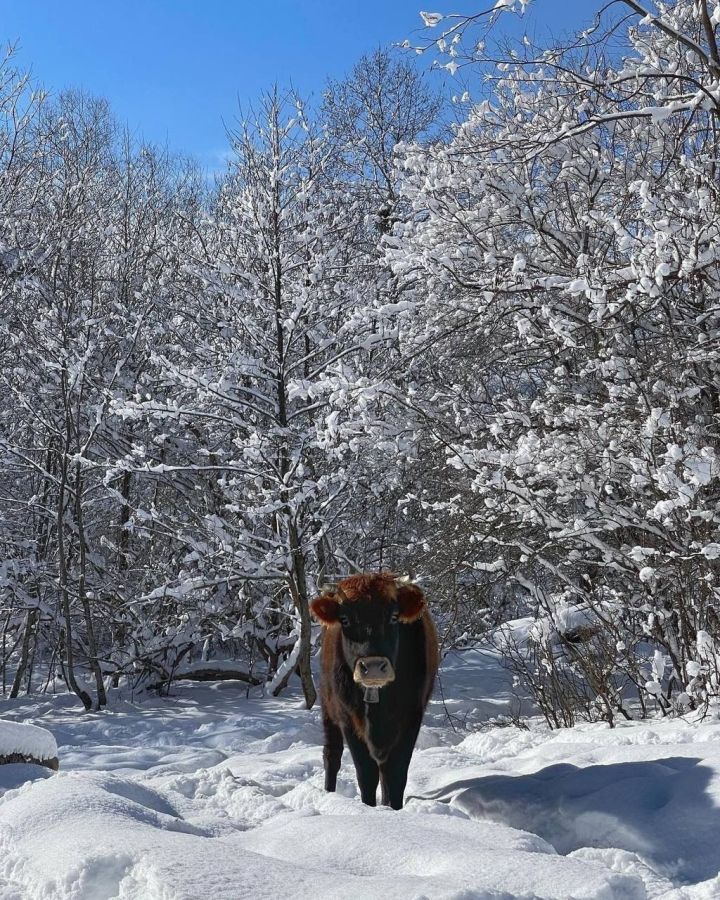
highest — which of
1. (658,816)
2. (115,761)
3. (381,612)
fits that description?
(381,612)

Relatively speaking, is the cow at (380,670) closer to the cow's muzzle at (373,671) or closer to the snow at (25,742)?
the cow's muzzle at (373,671)

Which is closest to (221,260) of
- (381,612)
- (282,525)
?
(282,525)

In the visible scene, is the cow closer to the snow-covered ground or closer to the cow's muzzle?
the cow's muzzle

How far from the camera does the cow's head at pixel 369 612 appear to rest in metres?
4.79

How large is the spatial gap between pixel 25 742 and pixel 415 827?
10.5ft

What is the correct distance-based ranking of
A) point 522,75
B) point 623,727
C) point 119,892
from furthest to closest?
point 522,75 → point 623,727 → point 119,892

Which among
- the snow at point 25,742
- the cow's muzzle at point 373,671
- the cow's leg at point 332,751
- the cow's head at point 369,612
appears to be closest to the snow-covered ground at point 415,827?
the cow's leg at point 332,751

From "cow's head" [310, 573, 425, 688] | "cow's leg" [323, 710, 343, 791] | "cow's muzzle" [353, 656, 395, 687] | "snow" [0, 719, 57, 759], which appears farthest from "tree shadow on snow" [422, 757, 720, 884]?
"snow" [0, 719, 57, 759]

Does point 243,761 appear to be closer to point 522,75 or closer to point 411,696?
point 411,696

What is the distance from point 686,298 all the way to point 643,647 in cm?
602

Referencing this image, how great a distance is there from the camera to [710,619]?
269 inches

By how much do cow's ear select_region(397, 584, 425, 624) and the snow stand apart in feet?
8.43

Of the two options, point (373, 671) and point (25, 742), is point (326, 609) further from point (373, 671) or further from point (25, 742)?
point (25, 742)

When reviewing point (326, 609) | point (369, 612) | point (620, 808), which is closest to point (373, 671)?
point (369, 612)
